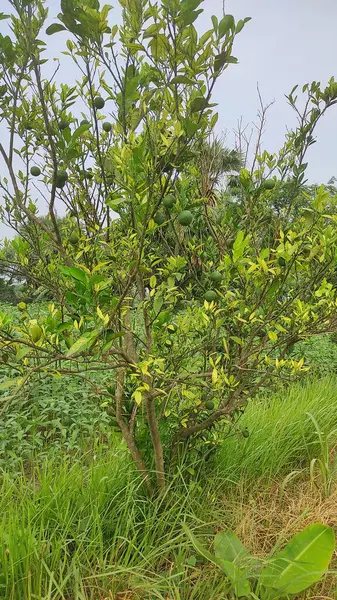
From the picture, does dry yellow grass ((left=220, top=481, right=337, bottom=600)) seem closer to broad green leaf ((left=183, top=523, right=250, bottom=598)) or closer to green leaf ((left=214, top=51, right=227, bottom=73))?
broad green leaf ((left=183, top=523, right=250, bottom=598))

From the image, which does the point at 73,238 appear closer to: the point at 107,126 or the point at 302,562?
the point at 107,126

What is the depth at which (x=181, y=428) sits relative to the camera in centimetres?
201

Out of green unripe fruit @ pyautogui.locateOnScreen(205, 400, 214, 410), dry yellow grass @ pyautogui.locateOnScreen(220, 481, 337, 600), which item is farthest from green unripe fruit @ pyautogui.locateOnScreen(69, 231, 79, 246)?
dry yellow grass @ pyautogui.locateOnScreen(220, 481, 337, 600)

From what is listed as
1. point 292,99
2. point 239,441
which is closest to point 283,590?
point 239,441

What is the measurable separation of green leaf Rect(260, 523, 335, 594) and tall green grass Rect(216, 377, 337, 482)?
0.52m

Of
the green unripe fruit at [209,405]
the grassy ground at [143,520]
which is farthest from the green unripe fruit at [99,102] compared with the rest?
the grassy ground at [143,520]

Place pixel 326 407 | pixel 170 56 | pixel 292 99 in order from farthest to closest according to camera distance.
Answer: pixel 326 407 < pixel 292 99 < pixel 170 56

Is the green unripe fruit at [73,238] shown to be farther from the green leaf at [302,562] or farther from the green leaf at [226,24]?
the green leaf at [302,562]

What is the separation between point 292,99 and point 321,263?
993 millimetres

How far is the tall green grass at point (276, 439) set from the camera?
7.54 ft

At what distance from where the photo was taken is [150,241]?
180cm

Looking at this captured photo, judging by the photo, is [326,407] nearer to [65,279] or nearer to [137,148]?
[65,279]

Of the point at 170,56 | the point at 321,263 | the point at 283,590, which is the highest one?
the point at 170,56

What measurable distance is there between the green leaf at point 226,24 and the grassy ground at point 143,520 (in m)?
1.61
